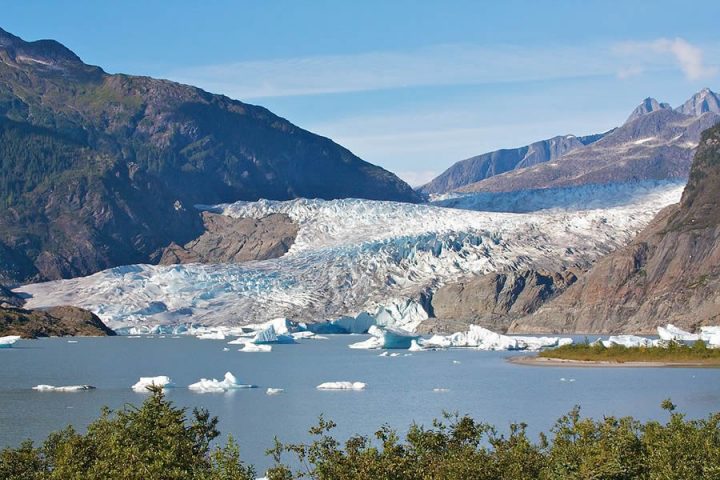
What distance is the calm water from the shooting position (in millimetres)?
55688

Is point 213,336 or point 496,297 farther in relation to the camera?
point 496,297

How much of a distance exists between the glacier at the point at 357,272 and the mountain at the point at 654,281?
17.9 m

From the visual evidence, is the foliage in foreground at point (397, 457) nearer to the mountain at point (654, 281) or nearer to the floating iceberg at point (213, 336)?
the mountain at point (654, 281)

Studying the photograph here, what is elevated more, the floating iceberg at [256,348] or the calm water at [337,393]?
the calm water at [337,393]

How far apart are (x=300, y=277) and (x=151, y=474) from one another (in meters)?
130

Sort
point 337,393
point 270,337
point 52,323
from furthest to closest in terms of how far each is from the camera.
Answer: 1. point 52,323
2. point 270,337
3. point 337,393

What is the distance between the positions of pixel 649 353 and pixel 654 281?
1798 inches

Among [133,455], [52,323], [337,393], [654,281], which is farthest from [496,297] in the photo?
[133,455]

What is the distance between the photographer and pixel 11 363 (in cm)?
9794

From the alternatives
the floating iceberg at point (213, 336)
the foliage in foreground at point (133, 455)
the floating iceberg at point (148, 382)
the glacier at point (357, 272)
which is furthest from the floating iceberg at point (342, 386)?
the glacier at point (357, 272)

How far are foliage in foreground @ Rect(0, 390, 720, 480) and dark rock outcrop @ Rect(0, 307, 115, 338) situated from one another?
336 feet

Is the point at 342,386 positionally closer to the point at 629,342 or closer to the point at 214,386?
the point at 214,386

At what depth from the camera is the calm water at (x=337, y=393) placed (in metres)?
55.7

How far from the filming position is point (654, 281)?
135500 millimetres
